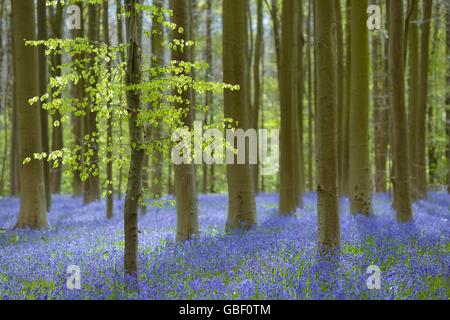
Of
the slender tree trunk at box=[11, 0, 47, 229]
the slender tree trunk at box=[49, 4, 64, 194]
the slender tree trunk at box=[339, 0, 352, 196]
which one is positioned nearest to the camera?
the slender tree trunk at box=[11, 0, 47, 229]

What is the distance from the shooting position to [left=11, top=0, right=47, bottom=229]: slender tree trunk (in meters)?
13.4

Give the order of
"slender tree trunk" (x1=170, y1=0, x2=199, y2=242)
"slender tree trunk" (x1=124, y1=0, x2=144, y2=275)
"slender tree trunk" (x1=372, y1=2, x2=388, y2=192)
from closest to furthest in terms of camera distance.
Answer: "slender tree trunk" (x1=124, y1=0, x2=144, y2=275) < "slender tree trunk" (x1=170, y1=0, x2=199, y2=242) < "slender tree trunk" (x1=372, y1=2, x2=388, y2=192)

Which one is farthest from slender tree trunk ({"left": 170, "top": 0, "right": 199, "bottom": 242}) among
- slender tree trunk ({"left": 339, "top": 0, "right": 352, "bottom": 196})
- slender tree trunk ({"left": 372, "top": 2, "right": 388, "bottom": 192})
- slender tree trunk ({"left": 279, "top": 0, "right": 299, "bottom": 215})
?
slender tree trunk ({"left": 372, "top": 2, "right": 388, "bottom": 192})

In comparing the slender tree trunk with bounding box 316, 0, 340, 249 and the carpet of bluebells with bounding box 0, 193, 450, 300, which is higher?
the slender tree trunk with bounding box 316, 0, 340, 249

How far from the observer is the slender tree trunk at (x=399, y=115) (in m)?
→ 12.6

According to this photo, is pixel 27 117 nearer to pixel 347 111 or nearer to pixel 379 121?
pixel 347 111

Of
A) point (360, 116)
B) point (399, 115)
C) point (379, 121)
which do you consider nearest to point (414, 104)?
point (360, 116)

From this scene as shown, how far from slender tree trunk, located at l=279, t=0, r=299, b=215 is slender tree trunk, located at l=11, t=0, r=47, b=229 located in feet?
22.4

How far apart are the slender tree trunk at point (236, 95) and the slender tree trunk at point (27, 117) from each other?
16.9 feet

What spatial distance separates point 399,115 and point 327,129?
195 inches

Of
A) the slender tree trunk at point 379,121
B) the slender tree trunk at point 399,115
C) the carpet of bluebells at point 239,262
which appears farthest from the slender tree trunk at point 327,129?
the slender tree trunk at point 379,121

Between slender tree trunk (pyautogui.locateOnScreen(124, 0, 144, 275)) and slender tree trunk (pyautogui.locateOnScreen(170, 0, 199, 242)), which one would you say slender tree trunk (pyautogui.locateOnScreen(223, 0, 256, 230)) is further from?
slender tree trunk (pyautogui.locateOnScreen(124, 0, 144, 275))

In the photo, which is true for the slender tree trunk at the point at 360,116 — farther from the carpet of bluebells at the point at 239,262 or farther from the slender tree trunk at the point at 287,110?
the slender tree trunk at the point at 287,110
